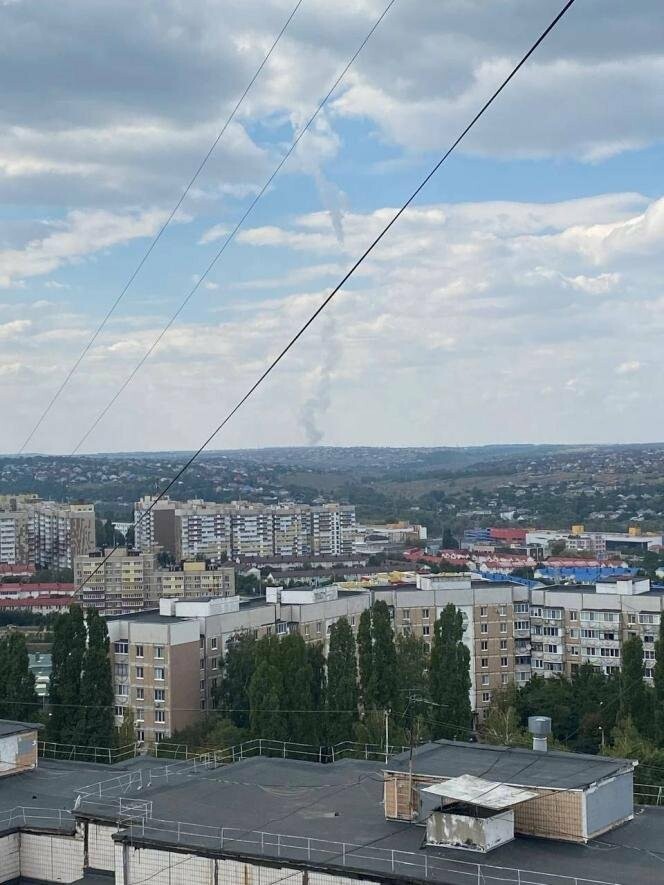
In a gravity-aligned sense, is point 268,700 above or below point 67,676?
below

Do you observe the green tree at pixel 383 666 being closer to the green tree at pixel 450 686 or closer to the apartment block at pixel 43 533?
the green tree at pixel 450 686

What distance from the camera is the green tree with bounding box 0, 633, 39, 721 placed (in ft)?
66.0

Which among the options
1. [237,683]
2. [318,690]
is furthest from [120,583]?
[318,690]

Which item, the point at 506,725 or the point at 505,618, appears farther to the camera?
the point at 505,618

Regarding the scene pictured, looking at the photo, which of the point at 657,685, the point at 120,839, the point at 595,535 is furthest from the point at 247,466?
the point at 120,839

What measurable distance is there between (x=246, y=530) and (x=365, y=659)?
7370 cm

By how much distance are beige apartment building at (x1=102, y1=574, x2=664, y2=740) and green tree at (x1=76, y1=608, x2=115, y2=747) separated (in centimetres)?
766

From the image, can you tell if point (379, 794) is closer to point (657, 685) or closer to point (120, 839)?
point (120, 839)

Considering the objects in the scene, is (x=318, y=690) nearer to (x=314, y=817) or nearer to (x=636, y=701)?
(x=636, y=701)

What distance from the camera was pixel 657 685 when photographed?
20391 millimetres

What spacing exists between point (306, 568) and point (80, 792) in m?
66.4

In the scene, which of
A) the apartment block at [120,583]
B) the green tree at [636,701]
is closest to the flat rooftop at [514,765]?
the green tree at [636,701]

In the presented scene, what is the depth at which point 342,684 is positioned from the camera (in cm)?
2145

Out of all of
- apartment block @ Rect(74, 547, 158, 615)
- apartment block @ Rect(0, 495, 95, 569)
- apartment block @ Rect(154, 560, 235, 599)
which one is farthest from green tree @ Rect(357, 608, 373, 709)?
apartment block @ Rect(0, 495, 95, 569)
